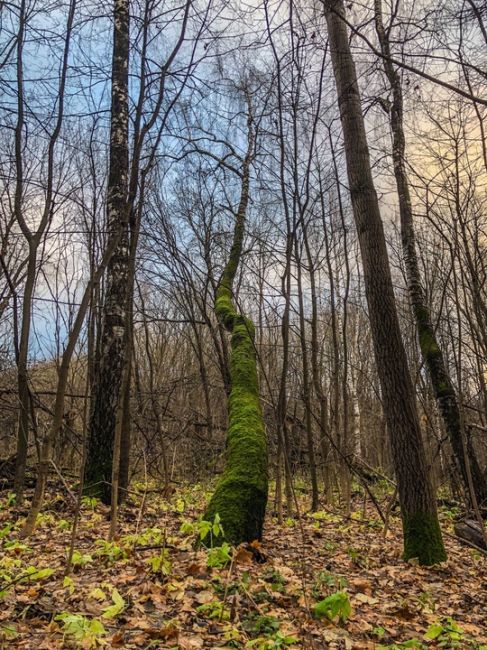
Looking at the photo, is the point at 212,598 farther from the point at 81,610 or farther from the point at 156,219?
the point at 156,219

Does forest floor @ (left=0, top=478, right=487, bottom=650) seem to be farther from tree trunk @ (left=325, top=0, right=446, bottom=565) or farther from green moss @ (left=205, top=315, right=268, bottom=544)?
tree trunk @ (left=325, top=0, right=446, bottom=565)

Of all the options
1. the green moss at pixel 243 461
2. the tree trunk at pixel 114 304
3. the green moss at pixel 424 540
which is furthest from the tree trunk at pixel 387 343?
the tree trunk at pixel 114 304

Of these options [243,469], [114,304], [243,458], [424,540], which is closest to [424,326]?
[424,540]

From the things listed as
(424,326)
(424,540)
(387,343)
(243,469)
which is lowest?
(424,540)

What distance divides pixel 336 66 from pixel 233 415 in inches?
159

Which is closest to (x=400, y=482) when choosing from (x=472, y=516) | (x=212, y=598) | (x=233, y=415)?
(x=233, y=415)

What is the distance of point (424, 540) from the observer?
4.16 m

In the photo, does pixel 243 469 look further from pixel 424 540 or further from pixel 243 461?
pixel 424 540

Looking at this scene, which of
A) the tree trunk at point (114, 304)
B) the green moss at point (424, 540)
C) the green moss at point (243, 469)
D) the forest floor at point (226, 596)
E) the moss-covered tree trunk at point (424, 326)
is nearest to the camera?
the forest floor at point (226, 596)

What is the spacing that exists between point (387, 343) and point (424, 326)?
347 cm

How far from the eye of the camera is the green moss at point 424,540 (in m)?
4.14

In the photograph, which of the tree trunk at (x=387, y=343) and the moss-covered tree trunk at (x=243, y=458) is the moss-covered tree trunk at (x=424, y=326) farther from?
the moss-covered tree trunk at (x=243, y=458)

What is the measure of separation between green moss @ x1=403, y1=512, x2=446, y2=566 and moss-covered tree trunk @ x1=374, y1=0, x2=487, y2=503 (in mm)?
2574

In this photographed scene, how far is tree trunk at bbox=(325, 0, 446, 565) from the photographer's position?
4.22 m
